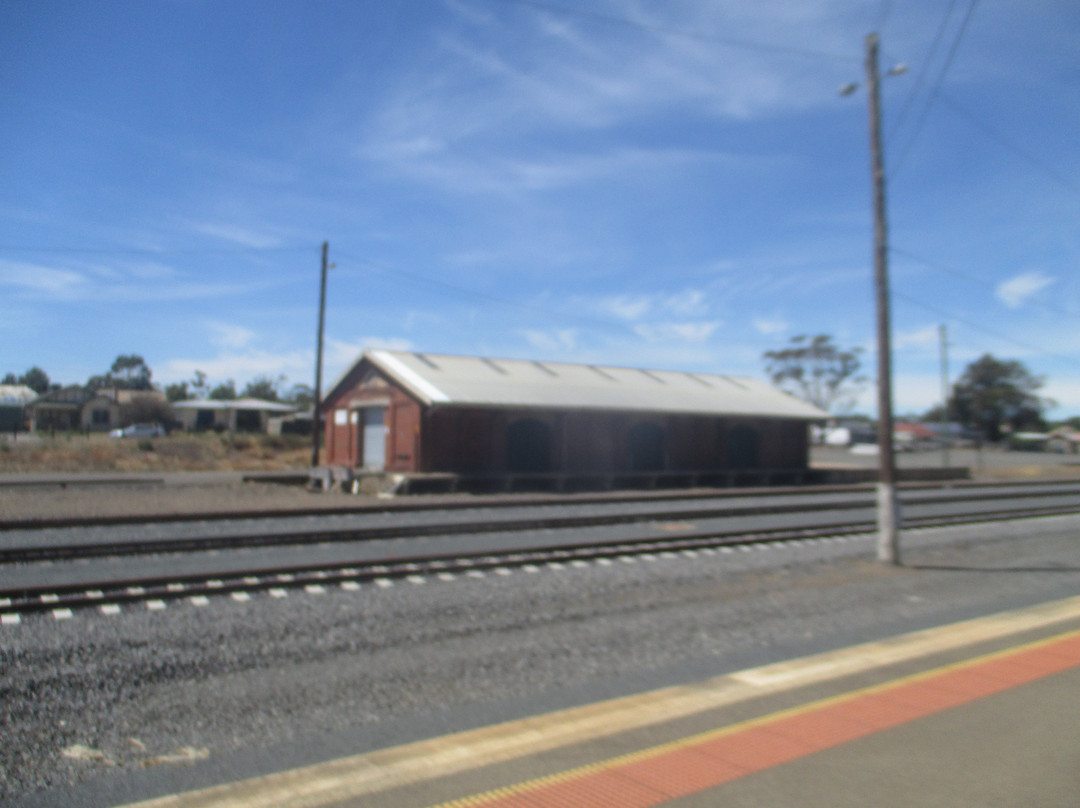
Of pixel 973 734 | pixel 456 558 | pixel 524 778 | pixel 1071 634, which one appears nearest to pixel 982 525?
pixel 1071 634

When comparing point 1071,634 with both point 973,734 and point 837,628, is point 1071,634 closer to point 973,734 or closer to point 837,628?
point 837,628

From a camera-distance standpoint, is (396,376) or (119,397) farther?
(119,397)

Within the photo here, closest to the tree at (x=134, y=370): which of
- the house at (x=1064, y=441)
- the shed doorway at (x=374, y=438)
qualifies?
the shed doorway at (x=374, y=438)

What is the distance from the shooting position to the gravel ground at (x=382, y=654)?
17.0 feet

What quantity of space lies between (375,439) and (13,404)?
15528mm

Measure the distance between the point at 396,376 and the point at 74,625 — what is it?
71.0ft

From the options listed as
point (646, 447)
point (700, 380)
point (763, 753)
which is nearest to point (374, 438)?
point (646, 447)

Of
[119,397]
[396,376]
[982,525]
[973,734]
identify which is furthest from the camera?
[119,397]

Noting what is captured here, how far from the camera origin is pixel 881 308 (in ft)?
43.5

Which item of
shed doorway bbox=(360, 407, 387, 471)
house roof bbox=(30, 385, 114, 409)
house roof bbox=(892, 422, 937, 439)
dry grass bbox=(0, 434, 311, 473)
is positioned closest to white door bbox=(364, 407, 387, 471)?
shed doorway bbox=(360, 407, 387, 471)

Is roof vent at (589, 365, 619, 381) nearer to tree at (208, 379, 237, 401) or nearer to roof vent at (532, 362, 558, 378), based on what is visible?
roof vent at (532, 362, 558, 378)

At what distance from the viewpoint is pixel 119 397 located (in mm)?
46625

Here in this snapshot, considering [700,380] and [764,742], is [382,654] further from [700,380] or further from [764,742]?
[700,380]

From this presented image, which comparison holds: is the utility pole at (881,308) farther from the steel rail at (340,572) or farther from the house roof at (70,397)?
the house roof at (70,397)
